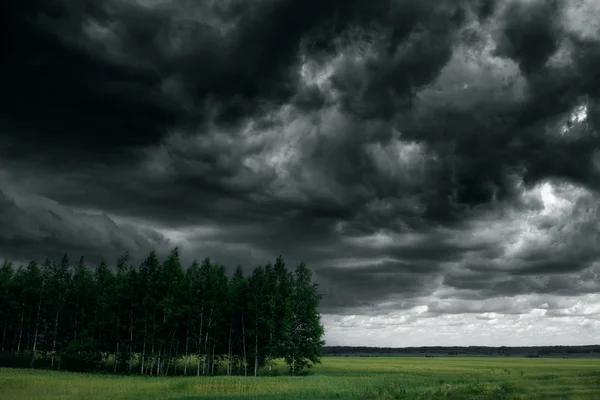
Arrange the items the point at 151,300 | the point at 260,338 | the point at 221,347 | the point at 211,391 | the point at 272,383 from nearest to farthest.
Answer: the point at 211,391
the point at 272,383
the point at 151,300
the point at 260,338
the point at 221,347

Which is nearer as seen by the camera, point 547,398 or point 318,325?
point 547,398

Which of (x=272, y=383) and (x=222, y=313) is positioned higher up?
(x=222, y=313)

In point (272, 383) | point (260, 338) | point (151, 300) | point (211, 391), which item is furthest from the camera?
point (260, 338)

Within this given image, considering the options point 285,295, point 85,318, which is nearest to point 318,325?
point 285,295

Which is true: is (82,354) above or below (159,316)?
below

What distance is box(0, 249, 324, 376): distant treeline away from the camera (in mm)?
81250

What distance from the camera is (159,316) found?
8094 centimetres

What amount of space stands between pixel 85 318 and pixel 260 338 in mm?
31465

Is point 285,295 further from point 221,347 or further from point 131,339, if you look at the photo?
point 131,339

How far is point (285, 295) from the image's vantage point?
89438mm

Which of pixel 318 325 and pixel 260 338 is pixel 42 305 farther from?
pixel 318 325

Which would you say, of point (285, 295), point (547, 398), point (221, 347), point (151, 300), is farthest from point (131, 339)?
point (547, 398)

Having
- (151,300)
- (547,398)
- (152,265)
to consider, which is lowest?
(547,398)

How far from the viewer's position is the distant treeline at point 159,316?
81250mm
